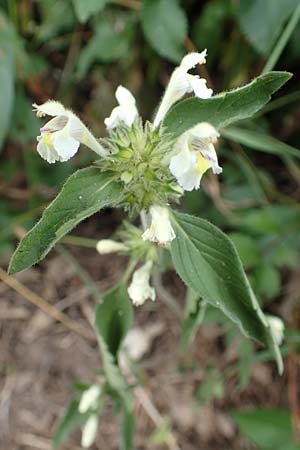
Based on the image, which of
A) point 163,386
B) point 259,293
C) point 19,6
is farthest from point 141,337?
point 19,6

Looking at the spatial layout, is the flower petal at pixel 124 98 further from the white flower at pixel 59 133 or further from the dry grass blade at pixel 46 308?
the dry grass blade at pixel 46 308

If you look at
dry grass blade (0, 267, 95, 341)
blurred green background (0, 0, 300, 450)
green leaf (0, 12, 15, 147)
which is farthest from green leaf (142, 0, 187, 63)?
dry grass blade (0, 267, 95, 341)

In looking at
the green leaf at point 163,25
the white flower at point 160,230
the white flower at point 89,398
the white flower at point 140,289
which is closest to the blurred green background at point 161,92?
the green leaf at point 163,25

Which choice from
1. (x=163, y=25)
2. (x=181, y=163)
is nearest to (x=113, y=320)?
(x=181, y=163)

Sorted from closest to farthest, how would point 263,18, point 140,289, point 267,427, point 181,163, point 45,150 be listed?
point 181,163
point 45,150
point 140,289
point 263,18
point 267,427

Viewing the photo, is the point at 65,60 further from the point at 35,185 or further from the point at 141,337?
the point at 141,337

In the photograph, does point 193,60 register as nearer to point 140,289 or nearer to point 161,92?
point 140,289
